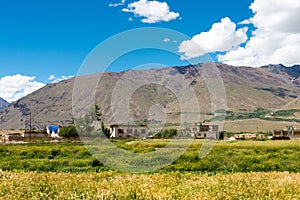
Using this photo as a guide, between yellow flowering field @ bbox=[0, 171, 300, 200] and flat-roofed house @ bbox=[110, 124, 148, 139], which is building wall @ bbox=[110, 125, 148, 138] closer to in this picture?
flat-roofed house @ bbox=[110, 124, 148, 139]

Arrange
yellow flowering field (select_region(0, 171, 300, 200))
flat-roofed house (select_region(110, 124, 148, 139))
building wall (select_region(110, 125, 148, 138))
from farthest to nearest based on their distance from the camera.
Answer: building wall (select_region(110, 125, 148, 138))
flat-roofed house (select_region(110, 124, 148, 139))
yellow flowering field (select_region(0, 171, 300, 200))

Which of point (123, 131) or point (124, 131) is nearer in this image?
point (124, 131)

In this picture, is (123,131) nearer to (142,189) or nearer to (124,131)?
(124,131)

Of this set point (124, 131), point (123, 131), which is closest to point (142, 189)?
point (124, 131)

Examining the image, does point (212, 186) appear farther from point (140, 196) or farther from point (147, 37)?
point (147, 37)

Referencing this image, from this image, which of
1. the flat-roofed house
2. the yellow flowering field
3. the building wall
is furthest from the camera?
the building wall

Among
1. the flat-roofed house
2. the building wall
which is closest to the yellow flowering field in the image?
the flat-roofed house

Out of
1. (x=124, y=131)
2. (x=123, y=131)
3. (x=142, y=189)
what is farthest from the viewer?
(x=123, y=131)

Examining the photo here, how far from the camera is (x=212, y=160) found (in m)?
33.8

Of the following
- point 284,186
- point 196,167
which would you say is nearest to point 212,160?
point 196,167

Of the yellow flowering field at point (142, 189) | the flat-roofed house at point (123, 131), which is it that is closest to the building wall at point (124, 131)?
the flat-roofed house at point (123, 131)

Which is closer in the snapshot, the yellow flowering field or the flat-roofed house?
the yellow flowering field

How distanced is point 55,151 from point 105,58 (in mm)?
29593

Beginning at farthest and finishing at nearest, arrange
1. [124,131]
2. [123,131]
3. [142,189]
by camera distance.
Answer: [123,131] → [124,131] → [142,189]
